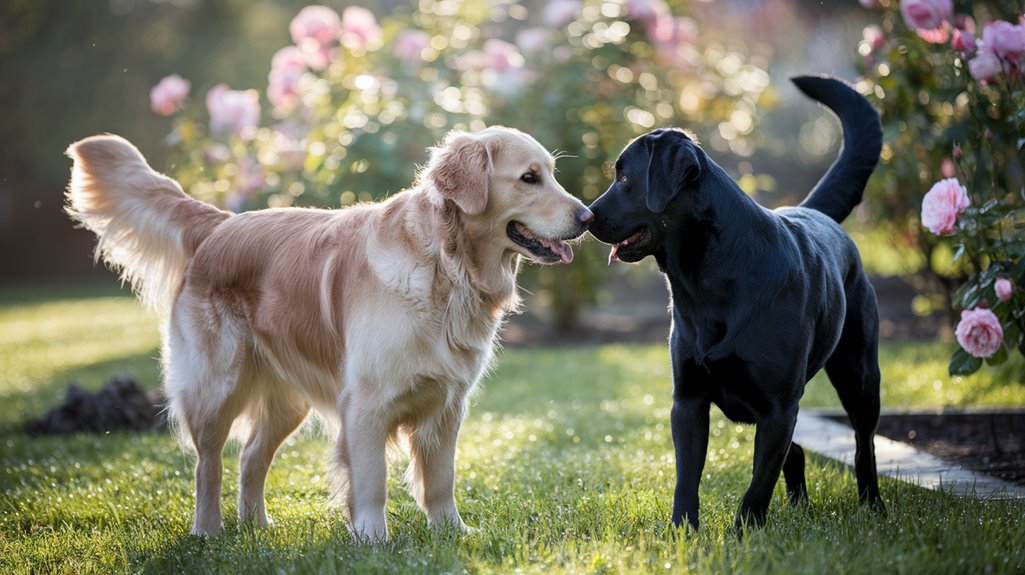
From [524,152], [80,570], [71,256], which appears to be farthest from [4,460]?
[71,256]

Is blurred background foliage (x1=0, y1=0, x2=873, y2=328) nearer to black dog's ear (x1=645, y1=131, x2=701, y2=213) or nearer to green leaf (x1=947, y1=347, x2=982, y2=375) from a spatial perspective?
green leaf (x1=947, y1=347, x2=982, y2=375)

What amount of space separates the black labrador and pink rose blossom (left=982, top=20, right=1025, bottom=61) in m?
1.42

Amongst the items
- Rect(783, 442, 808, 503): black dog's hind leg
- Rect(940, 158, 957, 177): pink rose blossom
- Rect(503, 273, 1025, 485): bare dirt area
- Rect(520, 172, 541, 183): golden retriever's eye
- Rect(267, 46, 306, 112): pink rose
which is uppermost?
Rect(267, 46, 306, 112): pink rose

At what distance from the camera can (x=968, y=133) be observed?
5.30 meters

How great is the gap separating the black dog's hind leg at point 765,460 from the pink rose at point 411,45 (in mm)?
5313

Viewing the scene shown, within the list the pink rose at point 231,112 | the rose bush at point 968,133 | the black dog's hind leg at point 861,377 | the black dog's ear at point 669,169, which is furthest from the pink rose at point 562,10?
the black dog's ear at point 669,169

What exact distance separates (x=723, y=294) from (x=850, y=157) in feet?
4.56

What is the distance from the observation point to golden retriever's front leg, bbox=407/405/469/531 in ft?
12.8

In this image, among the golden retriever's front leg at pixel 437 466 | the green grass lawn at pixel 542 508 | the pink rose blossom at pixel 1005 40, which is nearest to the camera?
the green grass lawn at pixel 542 508

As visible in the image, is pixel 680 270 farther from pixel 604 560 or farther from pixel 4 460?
pixel 4 460

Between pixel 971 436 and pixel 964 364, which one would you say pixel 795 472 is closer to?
pixel 964 364

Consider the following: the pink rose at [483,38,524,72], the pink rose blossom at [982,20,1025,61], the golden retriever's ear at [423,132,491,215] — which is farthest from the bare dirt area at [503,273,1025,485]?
the pink rose at [483,38,524,72]

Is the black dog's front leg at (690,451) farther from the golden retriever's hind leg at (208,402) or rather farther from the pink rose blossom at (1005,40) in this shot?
the pink rose blossom at (1005,40)

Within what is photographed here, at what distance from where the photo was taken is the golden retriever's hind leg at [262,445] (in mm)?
4285
